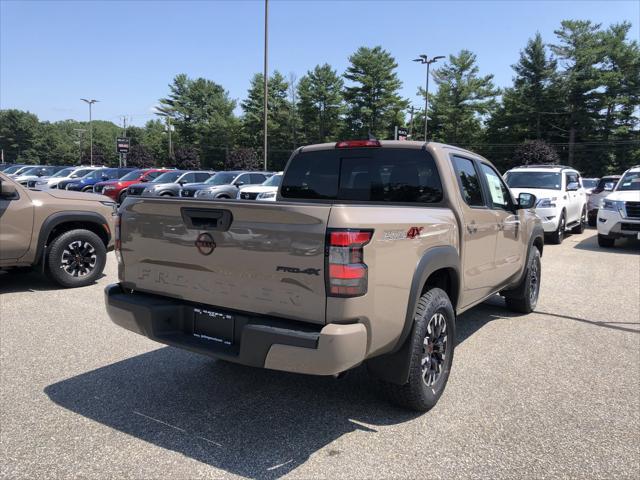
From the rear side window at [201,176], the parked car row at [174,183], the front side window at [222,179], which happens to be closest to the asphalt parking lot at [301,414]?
the parked car row at [174,183]

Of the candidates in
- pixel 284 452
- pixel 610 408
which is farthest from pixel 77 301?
pixel 610 408

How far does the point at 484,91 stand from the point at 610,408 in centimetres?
6224

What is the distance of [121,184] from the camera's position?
920 inches

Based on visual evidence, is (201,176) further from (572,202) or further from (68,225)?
(68,225)

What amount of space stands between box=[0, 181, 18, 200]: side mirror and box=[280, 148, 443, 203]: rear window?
4.23 metres

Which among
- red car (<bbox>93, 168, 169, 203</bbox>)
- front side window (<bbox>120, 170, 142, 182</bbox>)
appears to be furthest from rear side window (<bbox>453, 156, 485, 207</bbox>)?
front side window (<bbox>120, 170, 142, 182</bbox>)

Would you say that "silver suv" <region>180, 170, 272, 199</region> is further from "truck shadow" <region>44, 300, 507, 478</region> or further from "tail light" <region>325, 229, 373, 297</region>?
"tail light" <region>325, 229, 373, 297</region>

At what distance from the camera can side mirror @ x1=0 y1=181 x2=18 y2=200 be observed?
6.59m

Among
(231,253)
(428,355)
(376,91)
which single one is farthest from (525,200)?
(376,91)

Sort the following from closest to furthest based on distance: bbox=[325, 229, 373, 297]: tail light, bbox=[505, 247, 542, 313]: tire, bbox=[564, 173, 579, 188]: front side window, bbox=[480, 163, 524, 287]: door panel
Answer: bbox=[325, 229, 373, 297]: tail light, bbox=[480, 163, 524, 287]: door panel, bbox=[505, 247, 542, 313]: tire, bbox=[564, 173, 579, 188]: front side window

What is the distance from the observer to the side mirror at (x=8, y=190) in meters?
6.59

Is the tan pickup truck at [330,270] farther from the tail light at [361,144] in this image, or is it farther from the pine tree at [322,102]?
the pine tree at [322,102]

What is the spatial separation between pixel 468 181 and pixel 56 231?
5.85m

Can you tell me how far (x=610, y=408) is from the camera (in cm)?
368
